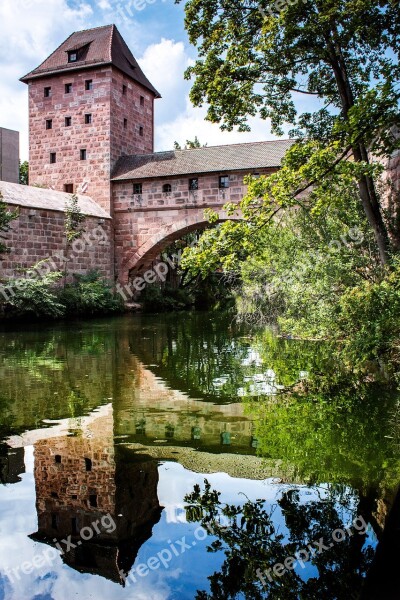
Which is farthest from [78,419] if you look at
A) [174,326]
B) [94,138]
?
[94,138]

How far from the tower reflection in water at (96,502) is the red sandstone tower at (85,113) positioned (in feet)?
69.2

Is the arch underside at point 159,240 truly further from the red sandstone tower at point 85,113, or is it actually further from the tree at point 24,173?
the tree at point 24,173

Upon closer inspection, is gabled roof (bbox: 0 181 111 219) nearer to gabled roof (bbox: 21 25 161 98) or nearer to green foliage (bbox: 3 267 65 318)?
green foliage (bbox: 3 267 65 318)

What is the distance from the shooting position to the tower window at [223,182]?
2223 cm

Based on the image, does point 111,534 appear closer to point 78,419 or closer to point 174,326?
point 78,419

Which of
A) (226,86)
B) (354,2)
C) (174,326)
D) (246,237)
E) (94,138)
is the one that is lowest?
(174,326)

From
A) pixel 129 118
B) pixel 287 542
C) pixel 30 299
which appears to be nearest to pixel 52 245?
pixel 30 299

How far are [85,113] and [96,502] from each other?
24.3m

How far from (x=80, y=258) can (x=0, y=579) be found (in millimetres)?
20590

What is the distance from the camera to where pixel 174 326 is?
17359 mm

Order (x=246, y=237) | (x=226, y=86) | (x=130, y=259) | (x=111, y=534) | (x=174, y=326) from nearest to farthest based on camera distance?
(x=111, y=534) < (x=246, y=237) < (x=226, y=86) < (x=174, y=326) < (x=130, y=259)

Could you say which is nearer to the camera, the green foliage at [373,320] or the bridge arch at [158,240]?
the green foliage at [373,320]

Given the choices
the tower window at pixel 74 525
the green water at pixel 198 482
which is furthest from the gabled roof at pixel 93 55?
the tower window at pixel 74 525

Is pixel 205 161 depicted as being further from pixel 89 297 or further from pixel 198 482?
pixel 198 482
